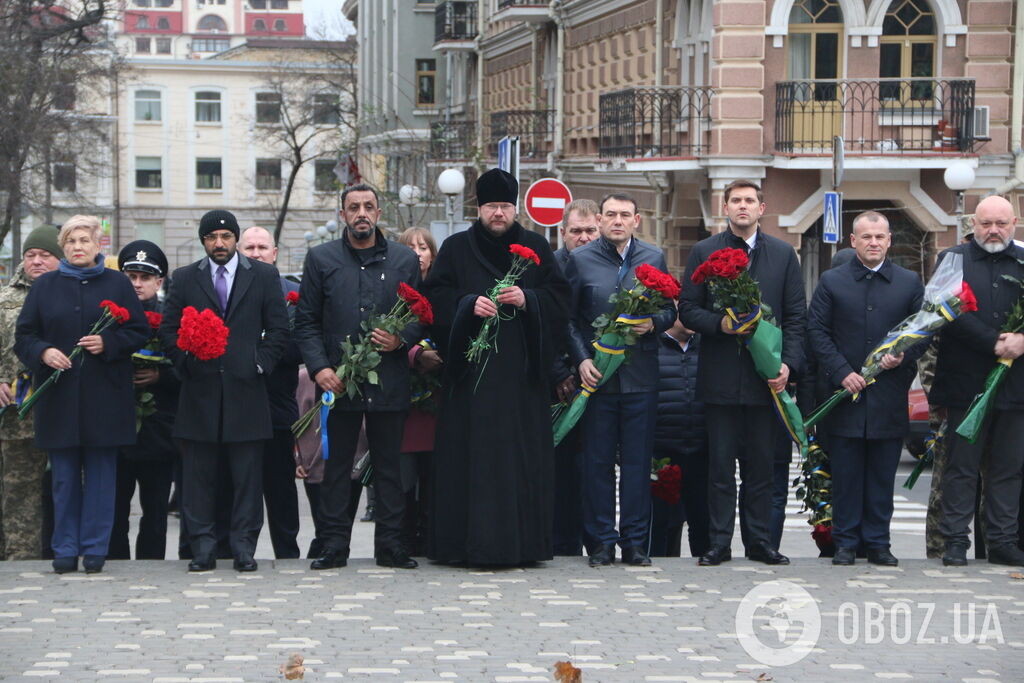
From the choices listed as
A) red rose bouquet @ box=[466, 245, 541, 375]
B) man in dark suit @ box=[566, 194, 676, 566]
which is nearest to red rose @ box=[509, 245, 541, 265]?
red rose bouquet @ box=[466, 245, 541, 375]

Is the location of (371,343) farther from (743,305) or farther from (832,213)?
(832,213)

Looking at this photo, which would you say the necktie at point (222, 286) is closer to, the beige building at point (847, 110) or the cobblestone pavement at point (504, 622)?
the cobblestone pavement at point (504, 622)

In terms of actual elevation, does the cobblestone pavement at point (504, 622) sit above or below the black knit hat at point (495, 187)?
below

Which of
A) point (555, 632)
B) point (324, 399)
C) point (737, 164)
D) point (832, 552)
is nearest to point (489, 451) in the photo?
point (324, 399)

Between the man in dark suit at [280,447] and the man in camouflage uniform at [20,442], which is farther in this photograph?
the man in dark suit at [280,447]

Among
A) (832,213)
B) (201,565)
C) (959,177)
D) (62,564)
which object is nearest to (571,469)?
(201,565)

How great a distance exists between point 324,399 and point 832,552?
11.2ft

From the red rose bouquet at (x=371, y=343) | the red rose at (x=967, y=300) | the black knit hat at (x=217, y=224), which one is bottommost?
the red rose bouquet at (x=371, y=343)

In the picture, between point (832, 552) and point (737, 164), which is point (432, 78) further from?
point (832, 552)

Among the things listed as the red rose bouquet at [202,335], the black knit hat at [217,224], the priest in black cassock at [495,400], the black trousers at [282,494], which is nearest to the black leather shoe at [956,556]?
the priest in black cassock at [495,400]

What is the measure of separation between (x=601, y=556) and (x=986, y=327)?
8.54 ft

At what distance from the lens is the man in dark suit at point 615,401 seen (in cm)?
990

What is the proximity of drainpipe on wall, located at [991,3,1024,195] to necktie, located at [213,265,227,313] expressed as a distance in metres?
18.9

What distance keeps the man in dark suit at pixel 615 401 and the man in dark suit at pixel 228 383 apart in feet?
5.88
